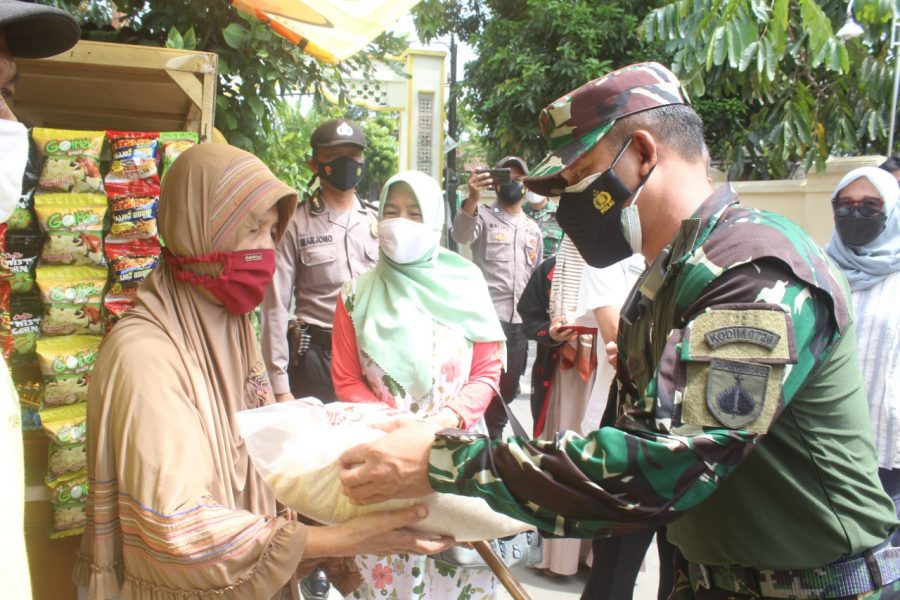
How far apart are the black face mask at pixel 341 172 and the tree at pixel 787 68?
185 cm

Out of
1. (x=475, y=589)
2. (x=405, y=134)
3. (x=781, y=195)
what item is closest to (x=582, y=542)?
(x=475, y=589)

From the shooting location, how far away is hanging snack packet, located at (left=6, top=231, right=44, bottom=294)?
286cm

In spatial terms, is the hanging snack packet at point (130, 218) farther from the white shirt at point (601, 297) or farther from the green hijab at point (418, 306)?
the white shirt at point (601, 297)

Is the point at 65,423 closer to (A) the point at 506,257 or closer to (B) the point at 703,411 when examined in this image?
(B) the point at 703,411

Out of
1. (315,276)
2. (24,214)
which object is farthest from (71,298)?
(315,276)

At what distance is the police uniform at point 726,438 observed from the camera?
1.33 metres

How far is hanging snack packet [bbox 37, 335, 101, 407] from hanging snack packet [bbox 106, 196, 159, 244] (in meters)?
0.43

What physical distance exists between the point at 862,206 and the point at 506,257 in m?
2.87

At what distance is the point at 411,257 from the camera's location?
114 inches

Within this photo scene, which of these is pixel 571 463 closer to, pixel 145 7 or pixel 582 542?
pixel 582 542

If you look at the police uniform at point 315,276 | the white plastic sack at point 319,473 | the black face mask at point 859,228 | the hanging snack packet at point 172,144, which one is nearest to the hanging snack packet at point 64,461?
the hanging snack packet at point 172,144

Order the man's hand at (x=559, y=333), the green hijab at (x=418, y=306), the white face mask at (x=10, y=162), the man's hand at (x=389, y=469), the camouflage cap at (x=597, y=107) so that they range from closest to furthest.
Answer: the white face mask at (x=10, y=162) < the man's hand at (x=389, y=469) < the camouflage cap at (x=597, y=107) < the green hijab at (x=418, y=306) < the man's hand at (x=559, y=333)

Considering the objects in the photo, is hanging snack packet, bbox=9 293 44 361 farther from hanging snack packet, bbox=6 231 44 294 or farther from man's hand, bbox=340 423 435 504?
man's hand, bbox=340 423 435 504

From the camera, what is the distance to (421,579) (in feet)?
8.52
